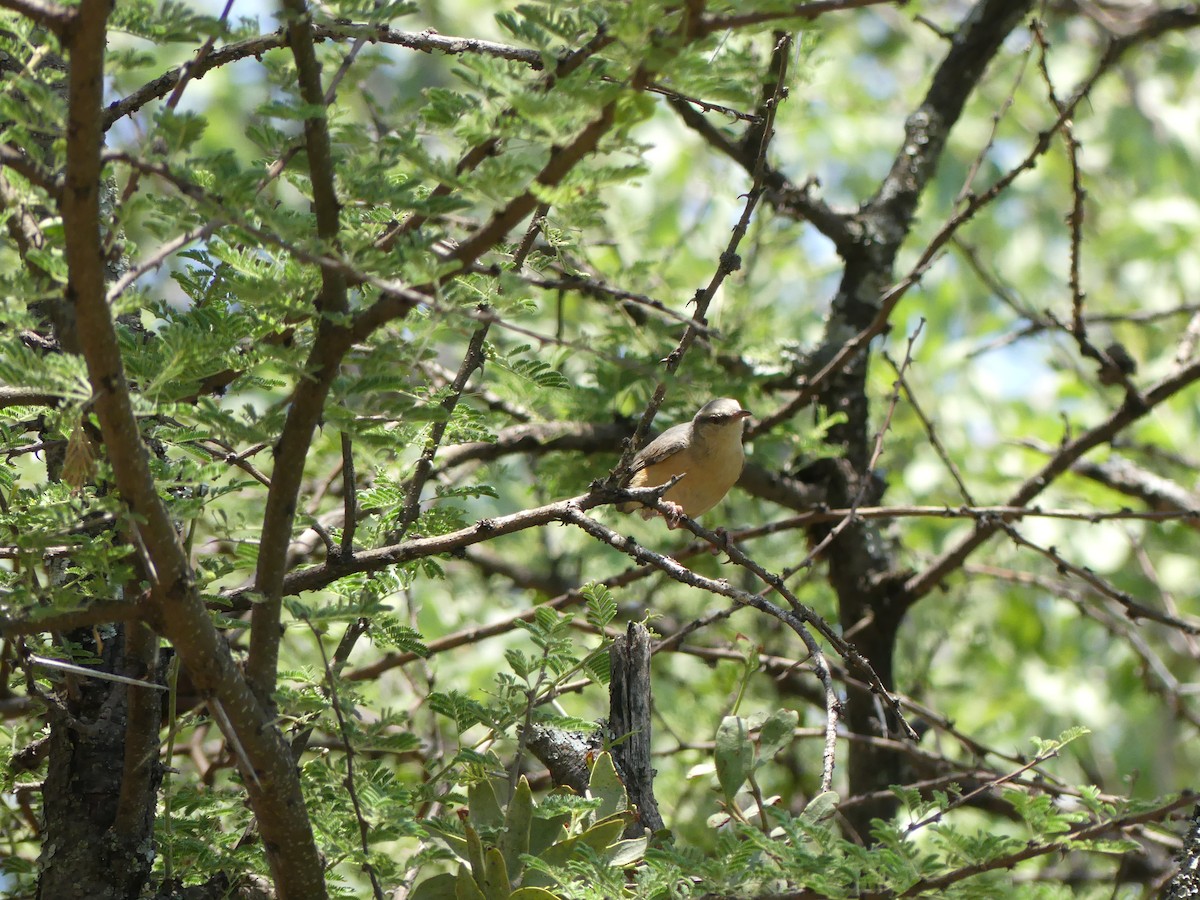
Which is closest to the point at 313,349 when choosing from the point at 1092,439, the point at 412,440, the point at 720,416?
the point at 412,440

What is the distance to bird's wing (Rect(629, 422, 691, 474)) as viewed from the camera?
464 cm

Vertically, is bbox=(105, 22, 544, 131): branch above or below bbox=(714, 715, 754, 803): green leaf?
above

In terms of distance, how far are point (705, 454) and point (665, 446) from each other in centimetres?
30

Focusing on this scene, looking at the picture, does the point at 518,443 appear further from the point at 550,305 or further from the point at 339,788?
the point at 339,788

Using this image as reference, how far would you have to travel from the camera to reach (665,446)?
477 centimetres

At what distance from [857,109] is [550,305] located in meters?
4.10

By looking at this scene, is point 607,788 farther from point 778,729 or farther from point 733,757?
point 778,729

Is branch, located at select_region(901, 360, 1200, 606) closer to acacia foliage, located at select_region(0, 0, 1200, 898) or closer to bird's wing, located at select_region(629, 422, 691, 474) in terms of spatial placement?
acacia foliage, located at select_region(0, 0, 1200, 898)

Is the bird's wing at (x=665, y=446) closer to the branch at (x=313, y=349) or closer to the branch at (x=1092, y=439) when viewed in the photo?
the branch at (x=1092, y=439)

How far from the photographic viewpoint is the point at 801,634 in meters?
2.22

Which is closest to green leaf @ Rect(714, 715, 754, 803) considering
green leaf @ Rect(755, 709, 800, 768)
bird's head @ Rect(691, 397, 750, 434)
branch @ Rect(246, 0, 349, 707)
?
green leaf @ Rect(755, 709, 800, 768)

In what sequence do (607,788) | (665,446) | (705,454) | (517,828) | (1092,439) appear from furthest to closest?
(665,446) < (705,454) < (1092,439) < (607,788) < (517,828)

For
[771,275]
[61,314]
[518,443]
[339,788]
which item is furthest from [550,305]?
[61,314]

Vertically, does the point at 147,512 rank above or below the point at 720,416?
below
